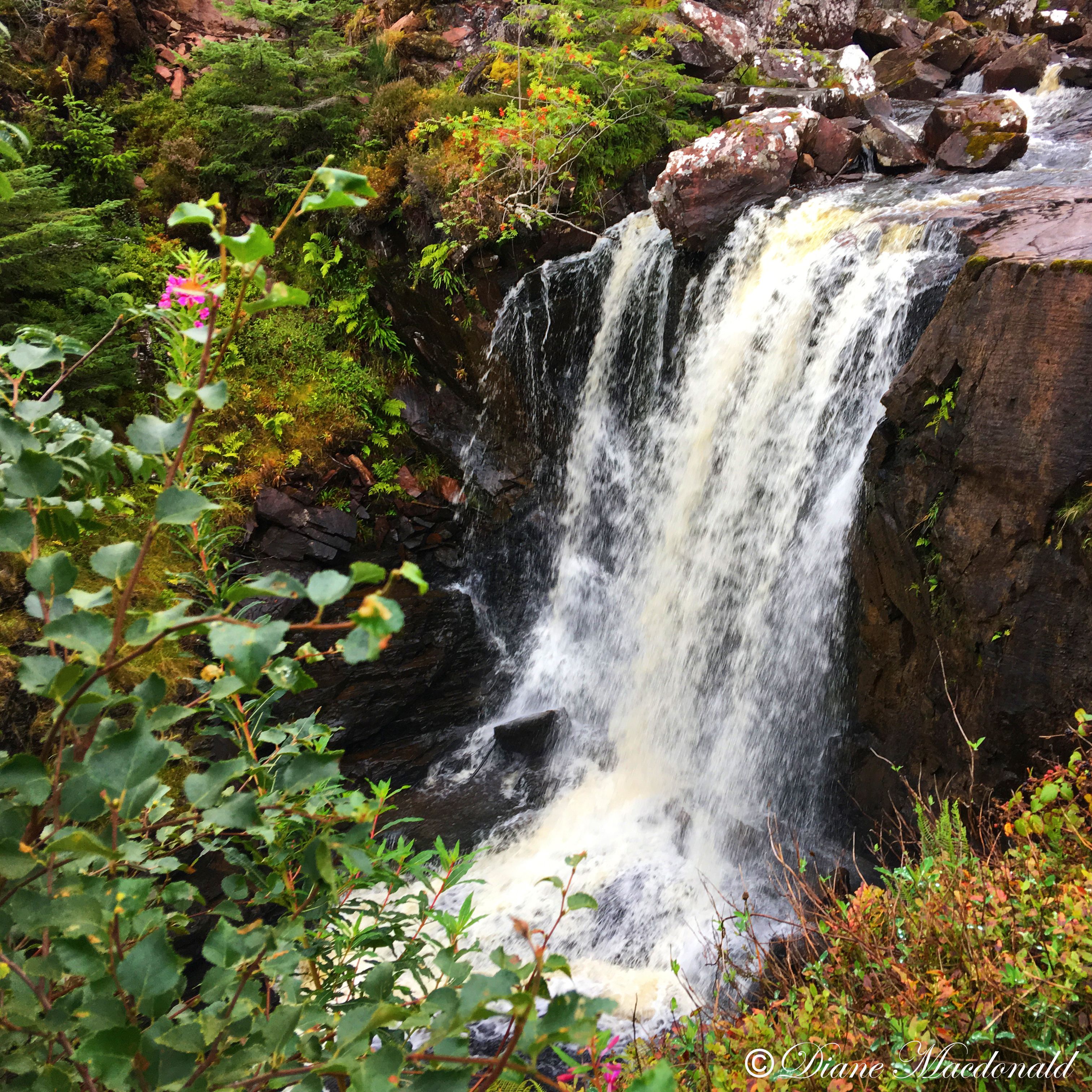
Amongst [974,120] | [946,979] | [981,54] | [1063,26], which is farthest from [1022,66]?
[946,979]

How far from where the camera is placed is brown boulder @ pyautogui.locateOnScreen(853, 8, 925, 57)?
10.8 m

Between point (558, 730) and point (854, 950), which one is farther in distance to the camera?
point (558, 730)

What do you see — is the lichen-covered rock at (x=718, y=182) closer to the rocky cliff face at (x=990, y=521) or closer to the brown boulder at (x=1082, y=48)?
the rocky cliff face at (x=990, y=521)

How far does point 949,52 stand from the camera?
9.63 m

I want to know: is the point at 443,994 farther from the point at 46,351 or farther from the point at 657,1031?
the point at 657,1031

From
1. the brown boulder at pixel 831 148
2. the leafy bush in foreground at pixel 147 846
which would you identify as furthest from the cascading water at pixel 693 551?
the leafy bush in foreground at pixel 147 846

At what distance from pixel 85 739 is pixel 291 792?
31 centimetres

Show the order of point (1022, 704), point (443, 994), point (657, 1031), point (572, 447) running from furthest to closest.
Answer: point (572, 447)
point (657, 1031)
point (1022, 704)
point (443, 994)

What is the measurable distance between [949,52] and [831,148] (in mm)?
4505

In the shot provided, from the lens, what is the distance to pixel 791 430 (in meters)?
5.65

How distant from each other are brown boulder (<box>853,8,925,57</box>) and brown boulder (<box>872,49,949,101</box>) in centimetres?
84

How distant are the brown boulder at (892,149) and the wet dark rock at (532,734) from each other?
665 cm


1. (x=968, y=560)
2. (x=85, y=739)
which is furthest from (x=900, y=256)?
(x=85, y=739)

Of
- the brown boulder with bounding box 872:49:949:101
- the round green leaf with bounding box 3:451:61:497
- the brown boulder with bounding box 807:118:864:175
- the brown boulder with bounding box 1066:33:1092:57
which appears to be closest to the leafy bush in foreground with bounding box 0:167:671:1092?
the round green leaf with bounding box 3:451:61:497
